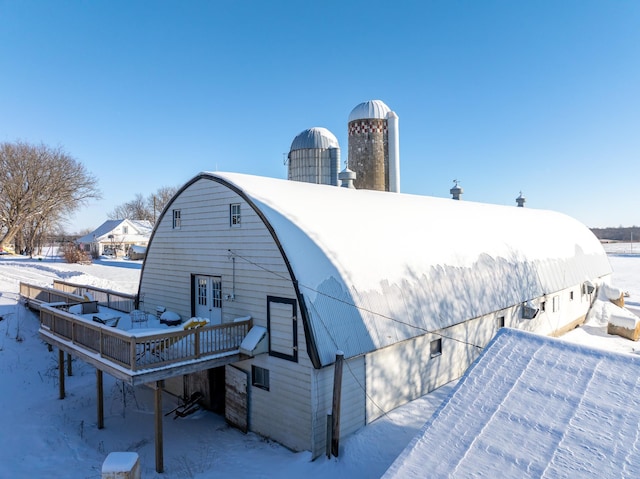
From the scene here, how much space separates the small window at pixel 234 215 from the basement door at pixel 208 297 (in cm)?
182

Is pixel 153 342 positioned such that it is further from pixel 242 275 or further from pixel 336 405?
pixel 336 405

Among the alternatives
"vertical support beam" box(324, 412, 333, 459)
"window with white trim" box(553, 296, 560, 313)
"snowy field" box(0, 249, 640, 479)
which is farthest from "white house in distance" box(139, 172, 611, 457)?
"window with white trim" box(553, 296, 560, 313)

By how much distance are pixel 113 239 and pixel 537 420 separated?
201ft

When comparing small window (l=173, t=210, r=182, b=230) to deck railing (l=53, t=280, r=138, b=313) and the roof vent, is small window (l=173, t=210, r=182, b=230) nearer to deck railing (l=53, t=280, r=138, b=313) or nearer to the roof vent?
deck railing (l=53, t=280, r=138, b=313)

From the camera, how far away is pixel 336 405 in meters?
8.95

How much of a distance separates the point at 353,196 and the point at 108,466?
11050 millimetres

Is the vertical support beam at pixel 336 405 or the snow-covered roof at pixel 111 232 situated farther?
the snow-covered roof at pixel 111 232

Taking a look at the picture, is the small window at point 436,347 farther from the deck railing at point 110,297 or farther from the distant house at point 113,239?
the distant house at point 113,239

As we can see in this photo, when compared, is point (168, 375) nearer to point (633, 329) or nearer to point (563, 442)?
point (563, 442)

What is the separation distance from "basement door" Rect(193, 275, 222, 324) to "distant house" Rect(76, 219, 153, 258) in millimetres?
48345

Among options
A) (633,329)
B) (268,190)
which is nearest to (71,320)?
(268,190)

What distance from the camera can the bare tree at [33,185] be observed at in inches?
1668

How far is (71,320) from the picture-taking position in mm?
11367

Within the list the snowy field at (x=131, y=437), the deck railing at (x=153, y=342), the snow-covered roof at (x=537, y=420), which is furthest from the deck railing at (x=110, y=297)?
the snow-covered roof at (x=537, y=420)
